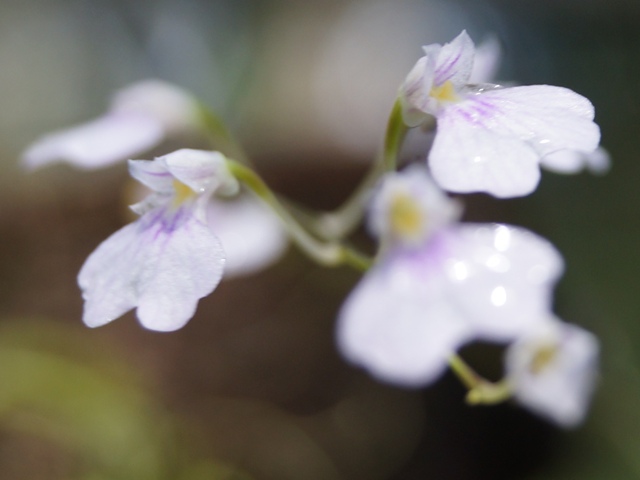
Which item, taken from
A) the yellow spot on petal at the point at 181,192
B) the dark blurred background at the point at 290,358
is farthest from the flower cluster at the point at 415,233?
the dark blurred background at the point at 290,358

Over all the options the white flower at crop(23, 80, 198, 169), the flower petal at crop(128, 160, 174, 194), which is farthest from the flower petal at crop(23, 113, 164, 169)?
the flower petal at crop(128, 160, 174, 194)

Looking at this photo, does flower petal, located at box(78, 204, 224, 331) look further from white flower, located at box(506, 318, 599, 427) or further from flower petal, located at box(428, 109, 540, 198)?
white flower, located at box(506, 318, 599, 427)

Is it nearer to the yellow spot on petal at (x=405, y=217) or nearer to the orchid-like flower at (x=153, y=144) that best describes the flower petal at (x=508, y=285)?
the yellow spot on petal at (x=405, y=217)

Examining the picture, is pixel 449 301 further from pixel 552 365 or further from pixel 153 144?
pixel 153 144

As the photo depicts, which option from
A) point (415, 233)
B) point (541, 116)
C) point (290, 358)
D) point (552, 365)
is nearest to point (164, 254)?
point (541, 116)

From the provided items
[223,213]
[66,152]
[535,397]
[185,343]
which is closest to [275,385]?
[185,343]

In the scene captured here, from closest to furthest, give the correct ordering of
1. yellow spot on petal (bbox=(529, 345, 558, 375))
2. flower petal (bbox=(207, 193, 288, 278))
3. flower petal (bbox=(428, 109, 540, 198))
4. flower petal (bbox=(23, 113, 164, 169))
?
1. flower petal (bbox=(428, 109, 540, 198))
2. flower petal (bbox=(23, 113, 164, 169))
3. yellow spot on petal (bbox=(529, 345, 558, 375))
4. flower petal (bbox=(207, 193, 288, 278))

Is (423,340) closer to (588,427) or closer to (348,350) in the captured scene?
(348,350)
